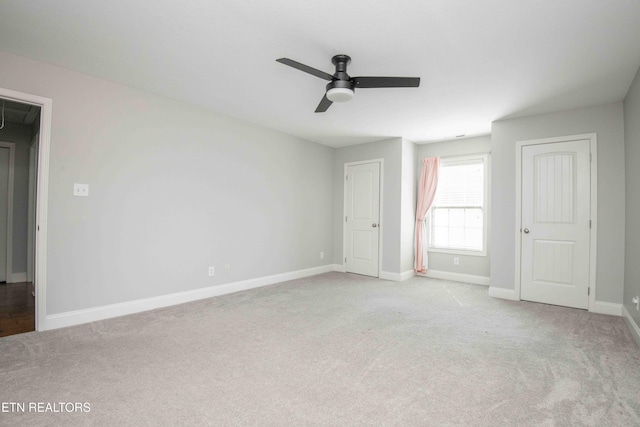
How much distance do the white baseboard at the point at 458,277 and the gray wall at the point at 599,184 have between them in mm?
767

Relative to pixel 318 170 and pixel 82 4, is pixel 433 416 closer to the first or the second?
pixel 82 4

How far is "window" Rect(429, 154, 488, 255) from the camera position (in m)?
5.29

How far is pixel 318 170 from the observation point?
6.00 meters

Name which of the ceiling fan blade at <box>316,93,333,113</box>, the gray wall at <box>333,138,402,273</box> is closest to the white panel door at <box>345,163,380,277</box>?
the gray wall at <box>333,138,402,273</box>

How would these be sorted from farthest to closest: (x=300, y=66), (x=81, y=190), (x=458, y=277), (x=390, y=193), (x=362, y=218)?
(x=362, y=218)
(x=390, y=193)
(x=458, y=277)
(x=81, y=190)
(x=300, y=66)

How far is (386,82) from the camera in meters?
2.67

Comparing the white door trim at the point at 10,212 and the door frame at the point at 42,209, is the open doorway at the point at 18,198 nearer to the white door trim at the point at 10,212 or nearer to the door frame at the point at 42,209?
the white door trim at the point at 10,212

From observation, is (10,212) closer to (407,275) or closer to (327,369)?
(327,369)

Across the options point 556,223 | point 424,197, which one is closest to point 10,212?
point 424,197

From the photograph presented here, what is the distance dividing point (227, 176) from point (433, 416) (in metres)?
3.70

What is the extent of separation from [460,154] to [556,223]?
1.93 m

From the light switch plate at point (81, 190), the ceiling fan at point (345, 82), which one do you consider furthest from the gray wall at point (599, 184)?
the light switch plate at point (81, 190)

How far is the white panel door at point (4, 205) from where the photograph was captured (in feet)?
15.9

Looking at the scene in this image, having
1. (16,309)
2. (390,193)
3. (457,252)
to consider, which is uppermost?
(390,193)
